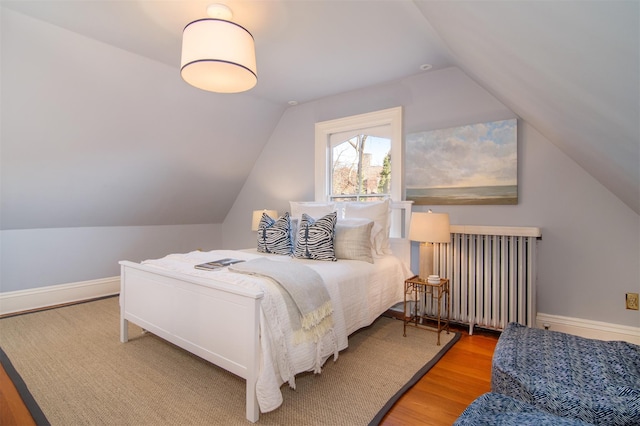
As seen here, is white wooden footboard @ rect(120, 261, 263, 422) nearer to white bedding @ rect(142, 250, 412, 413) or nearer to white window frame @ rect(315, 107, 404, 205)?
white bedding @ rect(142, 250, 412, 413)

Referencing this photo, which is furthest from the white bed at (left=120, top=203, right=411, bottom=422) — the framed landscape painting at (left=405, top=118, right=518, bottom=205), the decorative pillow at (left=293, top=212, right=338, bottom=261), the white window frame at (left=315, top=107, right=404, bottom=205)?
the white window frame at (left=315, top=107, right=404, bottom=205)

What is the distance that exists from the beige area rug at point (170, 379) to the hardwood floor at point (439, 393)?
0.29 feet

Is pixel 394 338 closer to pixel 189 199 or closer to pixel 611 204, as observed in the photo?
pixel 611 204

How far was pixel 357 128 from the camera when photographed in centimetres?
387

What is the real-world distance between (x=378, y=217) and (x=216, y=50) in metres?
2.07

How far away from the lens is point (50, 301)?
12.3 ft

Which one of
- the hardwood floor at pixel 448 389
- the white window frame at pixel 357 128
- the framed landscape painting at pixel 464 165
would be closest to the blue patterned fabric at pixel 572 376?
the hardwood floor at pixel 448 389

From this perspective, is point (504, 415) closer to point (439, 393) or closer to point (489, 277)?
point (439, 393)

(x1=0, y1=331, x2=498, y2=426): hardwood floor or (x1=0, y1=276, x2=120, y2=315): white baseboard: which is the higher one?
(x1=0, y1=276, x2=120, y2=315): white baseboard

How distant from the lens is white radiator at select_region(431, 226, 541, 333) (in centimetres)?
266

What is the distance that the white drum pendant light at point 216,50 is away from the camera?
1986 mm

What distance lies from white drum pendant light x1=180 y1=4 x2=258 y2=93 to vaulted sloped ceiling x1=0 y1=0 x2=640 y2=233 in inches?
9.7

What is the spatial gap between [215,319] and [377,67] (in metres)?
2.74

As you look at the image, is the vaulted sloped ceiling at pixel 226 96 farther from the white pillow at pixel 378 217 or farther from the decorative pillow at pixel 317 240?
the decorative pillow at pixel 317 240
